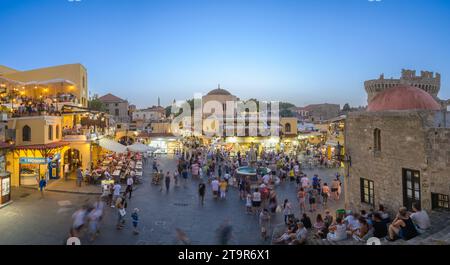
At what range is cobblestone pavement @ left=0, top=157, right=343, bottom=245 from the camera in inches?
420

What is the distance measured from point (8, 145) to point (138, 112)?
75.3m

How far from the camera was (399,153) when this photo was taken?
11.1m

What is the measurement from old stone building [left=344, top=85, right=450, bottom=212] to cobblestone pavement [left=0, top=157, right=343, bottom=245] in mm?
3194

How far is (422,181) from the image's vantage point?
1026 centimetres

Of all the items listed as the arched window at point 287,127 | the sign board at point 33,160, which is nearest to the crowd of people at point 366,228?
the sign board at point 33,160

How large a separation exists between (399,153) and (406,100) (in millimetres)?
3334

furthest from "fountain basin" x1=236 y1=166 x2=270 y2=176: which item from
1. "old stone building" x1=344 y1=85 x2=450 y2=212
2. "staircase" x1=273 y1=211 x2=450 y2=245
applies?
"staircase" x1=273 y1=211 x2=450 y2=245

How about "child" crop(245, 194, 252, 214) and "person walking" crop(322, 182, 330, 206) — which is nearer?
"child" crop(245, 194, 252, 214)

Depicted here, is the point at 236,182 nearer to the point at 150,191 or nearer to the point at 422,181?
the point at 150,191

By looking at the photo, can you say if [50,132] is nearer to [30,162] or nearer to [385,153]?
[30,162]

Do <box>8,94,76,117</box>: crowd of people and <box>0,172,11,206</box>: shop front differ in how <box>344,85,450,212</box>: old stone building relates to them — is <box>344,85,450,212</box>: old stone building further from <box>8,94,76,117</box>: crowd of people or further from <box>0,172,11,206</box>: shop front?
<box>8,94,76,117</box>: crowd of people

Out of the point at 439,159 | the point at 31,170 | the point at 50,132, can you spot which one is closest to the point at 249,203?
the point at 439,159
